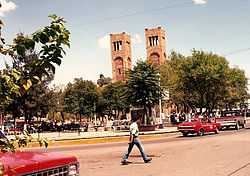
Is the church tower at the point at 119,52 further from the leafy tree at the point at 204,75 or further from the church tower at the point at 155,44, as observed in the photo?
the leafy tree at the point at 204,75

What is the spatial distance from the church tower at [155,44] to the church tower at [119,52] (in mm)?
8955

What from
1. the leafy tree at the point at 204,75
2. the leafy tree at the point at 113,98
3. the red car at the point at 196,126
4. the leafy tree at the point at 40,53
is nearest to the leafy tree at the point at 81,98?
the leafy tree at the point at 113,98

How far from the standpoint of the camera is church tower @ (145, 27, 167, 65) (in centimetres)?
13138

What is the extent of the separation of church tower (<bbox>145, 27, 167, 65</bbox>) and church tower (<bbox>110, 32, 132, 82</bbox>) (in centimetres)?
896

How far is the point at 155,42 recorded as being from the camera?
438 ft

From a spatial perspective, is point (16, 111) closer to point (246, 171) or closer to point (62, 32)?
point (246, 171)

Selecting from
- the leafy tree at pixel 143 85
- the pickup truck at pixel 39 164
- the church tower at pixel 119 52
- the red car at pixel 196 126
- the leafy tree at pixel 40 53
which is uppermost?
the church tower at pixel 119 52

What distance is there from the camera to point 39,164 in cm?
386

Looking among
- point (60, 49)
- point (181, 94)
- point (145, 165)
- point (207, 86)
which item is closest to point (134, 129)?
point (145, 165)

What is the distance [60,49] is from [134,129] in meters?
8.65

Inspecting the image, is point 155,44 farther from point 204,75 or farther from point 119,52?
point 204,75

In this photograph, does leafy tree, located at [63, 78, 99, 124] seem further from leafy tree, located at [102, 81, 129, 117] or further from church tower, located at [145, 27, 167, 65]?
church tower, located at [145, 27, 167, 65]

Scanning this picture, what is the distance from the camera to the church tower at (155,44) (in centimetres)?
13138

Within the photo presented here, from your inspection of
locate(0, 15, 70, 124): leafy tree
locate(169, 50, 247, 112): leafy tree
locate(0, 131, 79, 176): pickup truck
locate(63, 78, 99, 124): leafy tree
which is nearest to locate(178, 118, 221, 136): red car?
locate(169, 50, 247, 112): leafy tree
